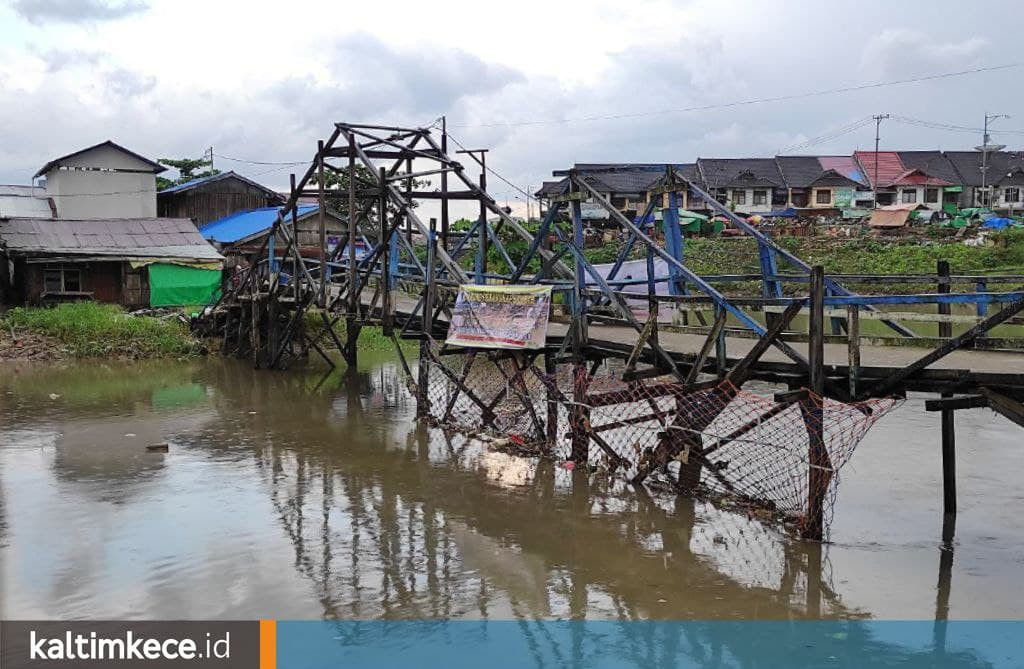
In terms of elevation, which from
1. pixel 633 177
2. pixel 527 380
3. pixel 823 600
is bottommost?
pixel 823 600

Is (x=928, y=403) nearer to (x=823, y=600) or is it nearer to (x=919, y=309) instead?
(x=823, y=600)

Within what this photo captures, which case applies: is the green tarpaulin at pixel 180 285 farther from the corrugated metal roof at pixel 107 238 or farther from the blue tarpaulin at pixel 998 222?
the blue tarpaulin at pixel 998 222

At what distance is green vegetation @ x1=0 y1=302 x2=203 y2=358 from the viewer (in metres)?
25.5

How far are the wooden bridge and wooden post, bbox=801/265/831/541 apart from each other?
0.02 m

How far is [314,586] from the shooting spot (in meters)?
9.27

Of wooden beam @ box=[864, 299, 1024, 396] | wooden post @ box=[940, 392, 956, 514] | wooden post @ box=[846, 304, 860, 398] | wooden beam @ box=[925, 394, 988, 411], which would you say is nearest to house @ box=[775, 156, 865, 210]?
wooden post @ box=[940, 392, 956, 514]

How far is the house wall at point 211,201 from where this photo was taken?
39.3 meters

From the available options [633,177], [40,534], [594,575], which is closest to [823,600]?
[594,575]

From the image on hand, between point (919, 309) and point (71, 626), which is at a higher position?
point (919, 309)

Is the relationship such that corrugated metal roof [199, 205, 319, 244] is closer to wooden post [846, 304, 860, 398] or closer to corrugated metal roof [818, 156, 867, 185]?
wooden post [846, 304, 860, 398]

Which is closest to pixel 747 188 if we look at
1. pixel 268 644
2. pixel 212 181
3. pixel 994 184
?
pixel 994 184

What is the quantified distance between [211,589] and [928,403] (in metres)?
7.67

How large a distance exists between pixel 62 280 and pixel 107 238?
6.88ft

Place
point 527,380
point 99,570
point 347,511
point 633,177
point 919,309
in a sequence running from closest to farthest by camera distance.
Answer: point 99,570
point 347,511
point 527,380
point 919,309
point 633,177
